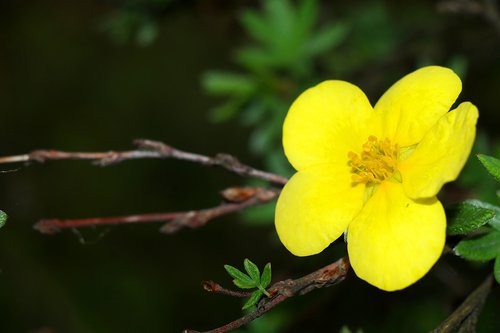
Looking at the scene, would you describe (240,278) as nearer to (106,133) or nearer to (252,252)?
(252,252)

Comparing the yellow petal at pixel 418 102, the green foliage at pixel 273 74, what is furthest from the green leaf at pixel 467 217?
the green foliage at pixel 273 74

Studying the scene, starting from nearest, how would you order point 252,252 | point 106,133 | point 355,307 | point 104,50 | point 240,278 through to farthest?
1. point 240,278
2. point 355,307
3. point 252,252
4. point 106,133
5. point 104,50

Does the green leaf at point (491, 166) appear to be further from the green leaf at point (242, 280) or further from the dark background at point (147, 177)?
the dark background at point (147, 177)

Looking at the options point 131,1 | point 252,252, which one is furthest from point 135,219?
point 252,252

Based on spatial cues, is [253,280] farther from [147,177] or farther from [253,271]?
[147,177]

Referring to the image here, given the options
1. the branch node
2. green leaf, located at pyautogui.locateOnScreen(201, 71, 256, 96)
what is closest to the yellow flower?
the branch node

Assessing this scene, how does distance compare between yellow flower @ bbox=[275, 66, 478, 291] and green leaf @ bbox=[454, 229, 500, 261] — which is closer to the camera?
yellow flower @ bbox=[275, 66, 478, 291]

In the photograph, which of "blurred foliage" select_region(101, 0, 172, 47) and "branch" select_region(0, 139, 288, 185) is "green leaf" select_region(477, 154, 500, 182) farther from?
"blurred foliage" select_region(101, 0, 172, 47)
